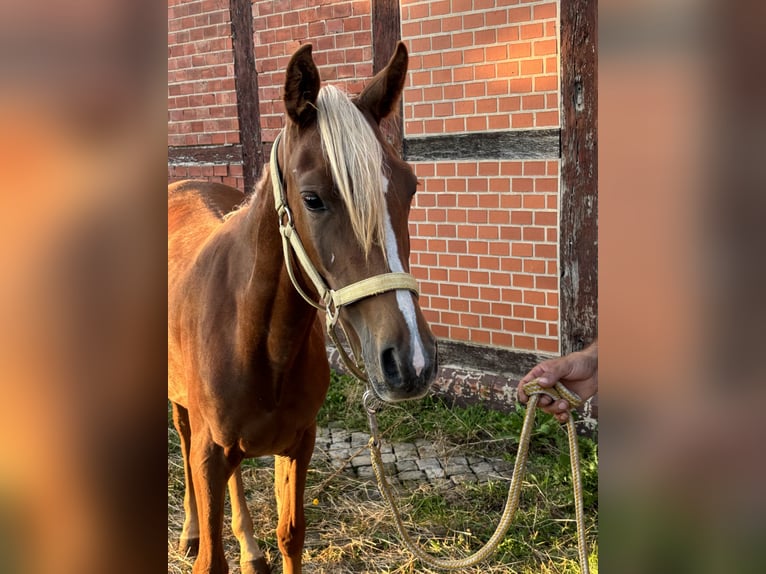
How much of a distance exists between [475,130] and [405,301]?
9.42 feet

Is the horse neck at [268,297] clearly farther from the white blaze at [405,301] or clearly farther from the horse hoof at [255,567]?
the horse hoof at [255,567]

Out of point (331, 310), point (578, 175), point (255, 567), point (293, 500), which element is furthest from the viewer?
point (578, 175)

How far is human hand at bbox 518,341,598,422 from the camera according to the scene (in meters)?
1.54

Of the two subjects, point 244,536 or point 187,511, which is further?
point 187,511

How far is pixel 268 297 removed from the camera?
2.05 metres

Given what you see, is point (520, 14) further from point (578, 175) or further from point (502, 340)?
point (502, 340)

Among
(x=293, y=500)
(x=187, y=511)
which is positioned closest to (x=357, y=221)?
(x=293, y=500)

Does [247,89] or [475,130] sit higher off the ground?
[247,89]

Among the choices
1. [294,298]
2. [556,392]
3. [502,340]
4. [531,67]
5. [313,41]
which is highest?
[313,41]

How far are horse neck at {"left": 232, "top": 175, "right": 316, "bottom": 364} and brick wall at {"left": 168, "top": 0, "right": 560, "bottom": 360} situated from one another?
7.35 feet
